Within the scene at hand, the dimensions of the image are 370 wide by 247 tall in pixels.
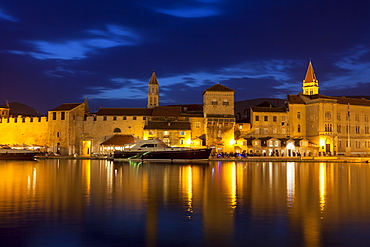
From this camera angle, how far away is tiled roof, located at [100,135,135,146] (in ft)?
191

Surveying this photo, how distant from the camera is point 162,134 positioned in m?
58.3

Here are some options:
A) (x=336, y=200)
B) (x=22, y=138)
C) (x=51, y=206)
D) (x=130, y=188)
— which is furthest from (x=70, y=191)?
(x=22, y=138)

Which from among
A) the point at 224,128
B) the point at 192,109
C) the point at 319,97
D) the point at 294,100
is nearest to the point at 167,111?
the point at 192,109

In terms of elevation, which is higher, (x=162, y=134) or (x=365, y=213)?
(x=162, y=134)

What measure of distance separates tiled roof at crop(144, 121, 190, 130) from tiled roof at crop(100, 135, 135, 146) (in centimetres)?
292

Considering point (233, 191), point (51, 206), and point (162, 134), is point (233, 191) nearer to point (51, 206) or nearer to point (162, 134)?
point (51, 206)

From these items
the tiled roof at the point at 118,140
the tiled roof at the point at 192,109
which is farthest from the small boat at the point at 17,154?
the tiled roof at the point at 192,109

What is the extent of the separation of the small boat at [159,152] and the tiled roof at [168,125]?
8.32 m

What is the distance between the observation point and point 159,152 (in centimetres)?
4838

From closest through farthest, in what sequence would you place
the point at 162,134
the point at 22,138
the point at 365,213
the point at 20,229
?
1. the point at 20,229
2. the point at 365,213
3. the point at 162,134
4. the point at 22,138

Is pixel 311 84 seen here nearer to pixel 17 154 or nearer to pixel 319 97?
pixel 319 97

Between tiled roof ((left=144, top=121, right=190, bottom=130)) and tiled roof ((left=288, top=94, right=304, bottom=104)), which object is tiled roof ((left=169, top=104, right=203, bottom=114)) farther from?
tiled roof ((left=288, top=94, right=304, bottom=104))

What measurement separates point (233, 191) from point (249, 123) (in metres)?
43.2

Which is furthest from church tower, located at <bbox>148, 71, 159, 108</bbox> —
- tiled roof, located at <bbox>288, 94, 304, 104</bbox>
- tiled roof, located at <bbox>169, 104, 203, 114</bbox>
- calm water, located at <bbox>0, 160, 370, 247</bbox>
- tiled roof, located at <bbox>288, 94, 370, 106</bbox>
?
calm water, located at <bbox>0, 160, 370, 247</bbox>
